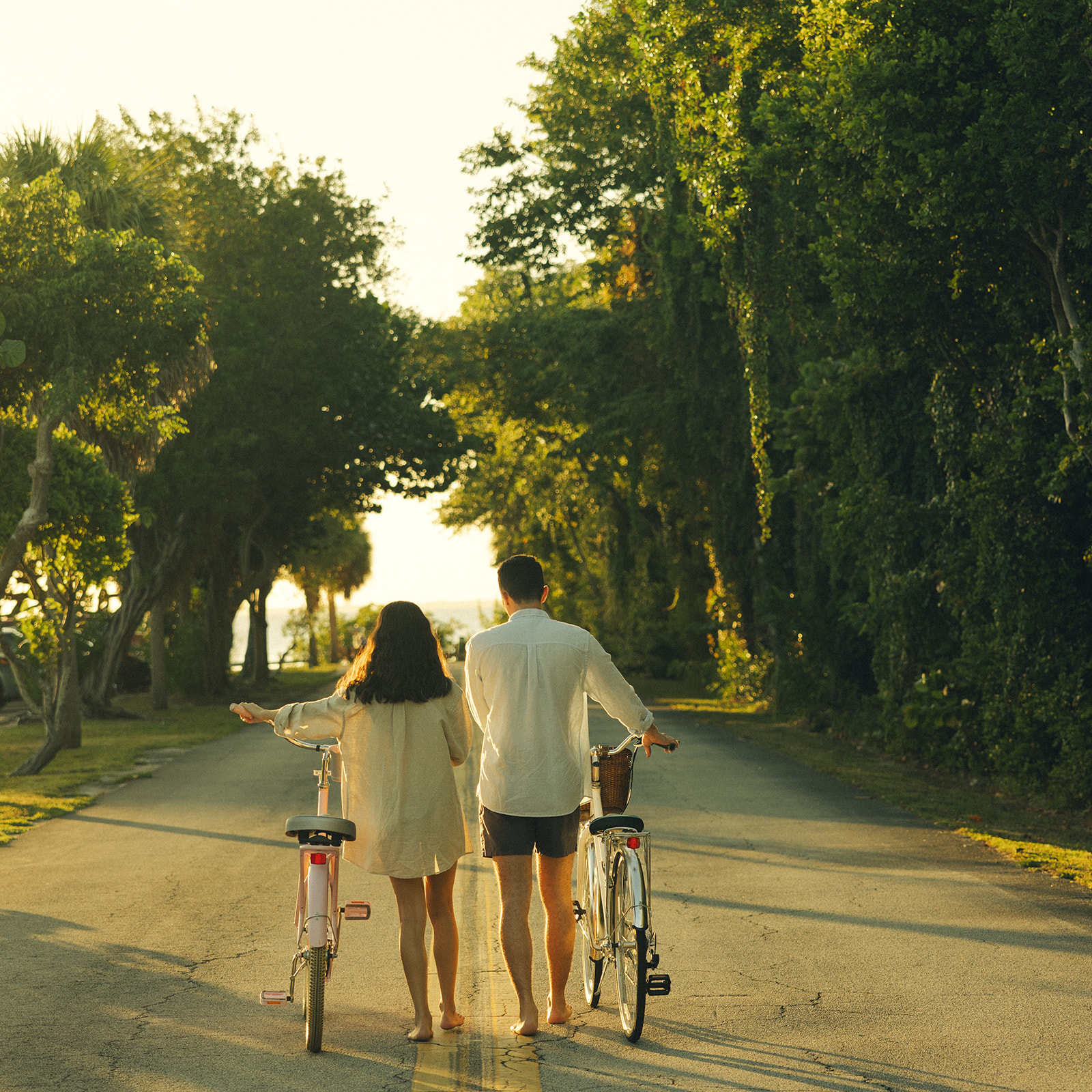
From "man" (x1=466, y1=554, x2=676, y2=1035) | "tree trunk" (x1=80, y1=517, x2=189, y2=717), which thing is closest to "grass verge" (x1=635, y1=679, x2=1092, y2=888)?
"man" (x1=466, y1=554, x2=676, y2=1035)

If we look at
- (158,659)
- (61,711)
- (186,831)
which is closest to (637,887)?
(186,831)

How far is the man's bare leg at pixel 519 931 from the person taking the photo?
578 cm

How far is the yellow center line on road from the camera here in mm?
5266

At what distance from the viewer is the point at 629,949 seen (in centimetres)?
569

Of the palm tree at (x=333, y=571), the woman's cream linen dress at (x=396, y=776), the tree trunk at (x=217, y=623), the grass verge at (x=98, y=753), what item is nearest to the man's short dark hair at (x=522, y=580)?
the woman's cream linen dress at (x=396, y=776)

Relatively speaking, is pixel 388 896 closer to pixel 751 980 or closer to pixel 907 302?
pixel 751 980

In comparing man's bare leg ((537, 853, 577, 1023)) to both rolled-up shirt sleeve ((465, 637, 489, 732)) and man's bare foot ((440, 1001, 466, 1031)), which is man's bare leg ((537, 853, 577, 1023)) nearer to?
man's bare foot ((440, 1001, 466, 1031))

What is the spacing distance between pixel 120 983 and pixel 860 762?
42.5ft

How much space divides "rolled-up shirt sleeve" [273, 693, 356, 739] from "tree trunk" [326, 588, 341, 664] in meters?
61.7

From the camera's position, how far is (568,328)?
31.3 m

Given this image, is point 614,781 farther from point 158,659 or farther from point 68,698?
point 158,659

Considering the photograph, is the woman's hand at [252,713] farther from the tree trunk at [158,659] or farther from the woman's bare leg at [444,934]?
the tree trunk at [158,659]

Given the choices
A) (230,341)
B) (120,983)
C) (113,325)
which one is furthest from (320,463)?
(120,983)

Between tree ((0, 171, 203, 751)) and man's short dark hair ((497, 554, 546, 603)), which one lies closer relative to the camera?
man's short dark hair ((497, 554, 546, 603))
